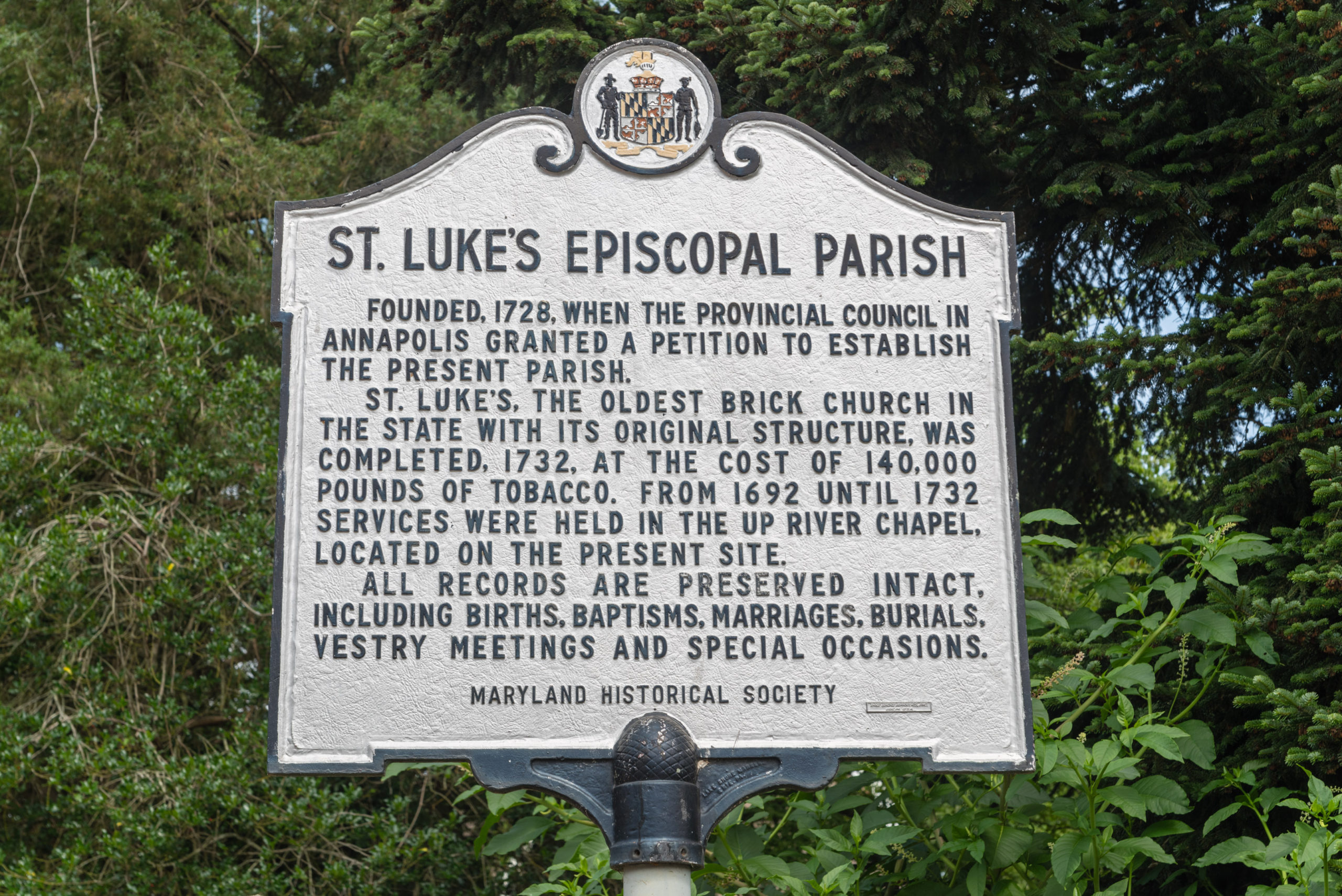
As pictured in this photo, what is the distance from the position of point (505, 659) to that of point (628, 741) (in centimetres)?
50

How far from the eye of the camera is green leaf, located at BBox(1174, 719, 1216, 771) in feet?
17.1

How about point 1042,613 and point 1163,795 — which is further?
point 1042,613

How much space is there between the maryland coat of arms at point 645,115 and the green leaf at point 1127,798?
116 inches

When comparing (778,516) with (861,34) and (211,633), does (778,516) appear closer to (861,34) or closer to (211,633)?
(861,34)

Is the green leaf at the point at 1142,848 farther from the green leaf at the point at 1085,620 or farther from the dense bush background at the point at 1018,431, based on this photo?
the green leaf at the point at 1085,620

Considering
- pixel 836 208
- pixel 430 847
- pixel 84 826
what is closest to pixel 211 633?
pixel 84 826

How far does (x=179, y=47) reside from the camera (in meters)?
12.4

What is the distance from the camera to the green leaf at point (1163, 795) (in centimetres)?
495

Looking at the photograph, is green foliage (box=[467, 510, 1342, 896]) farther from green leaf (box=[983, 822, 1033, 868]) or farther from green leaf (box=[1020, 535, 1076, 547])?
green leaf (box=[1020, 535, 1076, 547])

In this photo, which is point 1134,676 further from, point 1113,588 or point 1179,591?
point 1113,588

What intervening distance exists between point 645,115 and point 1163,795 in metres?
3.27

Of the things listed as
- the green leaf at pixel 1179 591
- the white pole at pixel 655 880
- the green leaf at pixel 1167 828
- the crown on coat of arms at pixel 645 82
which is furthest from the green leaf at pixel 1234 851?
the crown on coat of arms at pixel 645 82

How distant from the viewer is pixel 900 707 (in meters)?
4.52

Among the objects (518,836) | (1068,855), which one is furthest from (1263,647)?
(518,836)
